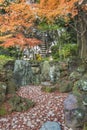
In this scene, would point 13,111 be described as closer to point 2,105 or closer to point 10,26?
point 2,105

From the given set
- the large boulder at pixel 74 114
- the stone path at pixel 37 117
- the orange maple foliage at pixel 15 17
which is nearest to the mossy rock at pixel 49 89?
the stone path at pixel 37 117

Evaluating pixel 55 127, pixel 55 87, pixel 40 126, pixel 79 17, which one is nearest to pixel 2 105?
pixel 40 126

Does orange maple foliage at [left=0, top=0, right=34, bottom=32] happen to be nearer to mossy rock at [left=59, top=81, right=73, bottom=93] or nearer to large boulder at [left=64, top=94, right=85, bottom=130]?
mossy rock at [left=59, top=81, right=73, bottom=93]

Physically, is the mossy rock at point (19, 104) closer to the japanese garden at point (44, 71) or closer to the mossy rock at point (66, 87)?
the japanese garden at point (44, 71)

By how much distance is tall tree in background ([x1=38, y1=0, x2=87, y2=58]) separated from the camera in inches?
425

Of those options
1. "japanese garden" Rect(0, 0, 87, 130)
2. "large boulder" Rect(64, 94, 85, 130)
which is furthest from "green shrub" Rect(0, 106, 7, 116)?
"large boulder" Rect(64, 94, 85, 130)

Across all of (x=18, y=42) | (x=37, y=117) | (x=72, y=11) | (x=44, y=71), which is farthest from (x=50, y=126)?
(x=18, y=42)

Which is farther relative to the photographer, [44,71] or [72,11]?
[44,71]

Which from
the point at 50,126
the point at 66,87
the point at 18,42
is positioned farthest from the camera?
the point at 18,42

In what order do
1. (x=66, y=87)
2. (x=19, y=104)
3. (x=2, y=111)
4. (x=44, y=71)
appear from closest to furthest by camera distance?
(x=2, y=111)
(x=19, y=104)
(x=66, y=87)
(x=44, y=71)

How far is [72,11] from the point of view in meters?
11.4

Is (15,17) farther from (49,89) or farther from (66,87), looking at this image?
(66,87)

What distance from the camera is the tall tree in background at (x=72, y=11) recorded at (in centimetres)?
1081

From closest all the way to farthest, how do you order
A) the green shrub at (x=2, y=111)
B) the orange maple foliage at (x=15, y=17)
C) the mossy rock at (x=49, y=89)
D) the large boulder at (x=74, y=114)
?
the large boulder at (x=74, y=114) → the green shrub at (x=2, y=111) → the mossy rock at (x=49, y=89) → the orange maple foliage at (x=15, y=17)
